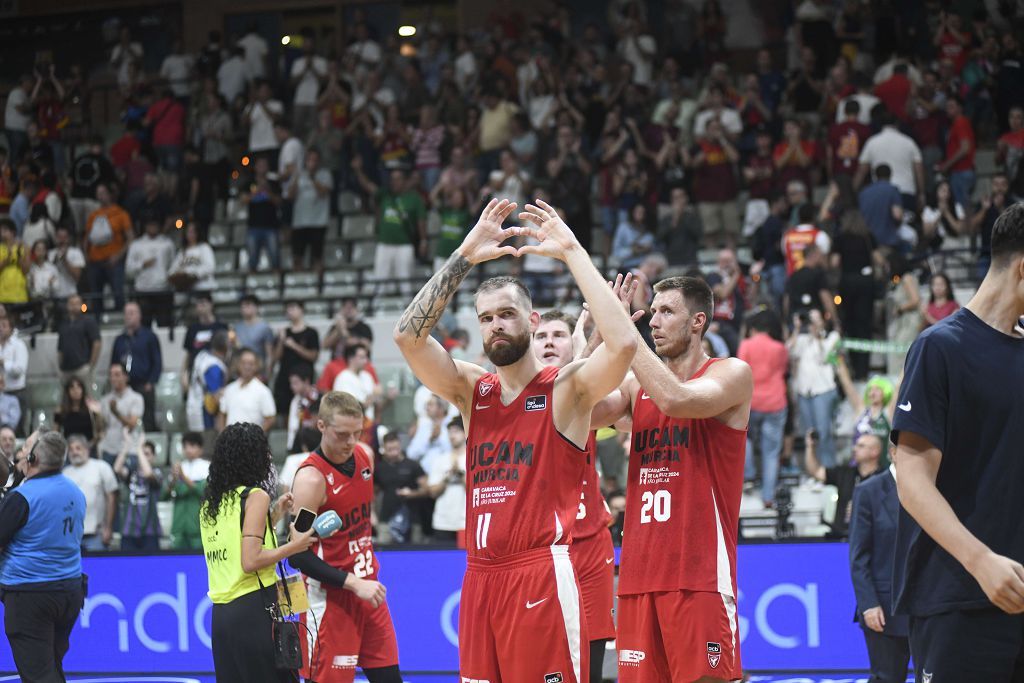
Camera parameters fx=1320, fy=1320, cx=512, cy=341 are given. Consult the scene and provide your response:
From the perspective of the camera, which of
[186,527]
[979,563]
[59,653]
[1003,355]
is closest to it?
[979,563]

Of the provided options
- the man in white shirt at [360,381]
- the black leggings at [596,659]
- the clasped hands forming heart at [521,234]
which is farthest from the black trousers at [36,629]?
the man in white shirt at [360,381]

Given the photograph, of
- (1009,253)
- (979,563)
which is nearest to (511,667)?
(979,563)

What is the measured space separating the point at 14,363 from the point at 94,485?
3520mm

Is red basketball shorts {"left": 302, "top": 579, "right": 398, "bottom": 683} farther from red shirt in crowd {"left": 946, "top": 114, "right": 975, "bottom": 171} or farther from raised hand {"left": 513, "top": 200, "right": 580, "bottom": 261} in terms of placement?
A: red shirt in crowd {"left": 946, "top": 114, "right": 975, "bottom": 171}

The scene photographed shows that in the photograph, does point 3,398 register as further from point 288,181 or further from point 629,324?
point 629,324

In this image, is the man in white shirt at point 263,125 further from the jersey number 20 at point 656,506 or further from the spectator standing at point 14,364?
the jersey number 20 at point 656,506

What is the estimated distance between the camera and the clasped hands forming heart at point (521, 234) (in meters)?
5.64

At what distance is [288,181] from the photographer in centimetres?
2083

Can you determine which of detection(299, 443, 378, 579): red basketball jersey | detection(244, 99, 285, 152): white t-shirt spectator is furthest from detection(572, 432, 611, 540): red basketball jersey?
detection(244, 99, 285, 152): white t-shirt spectator

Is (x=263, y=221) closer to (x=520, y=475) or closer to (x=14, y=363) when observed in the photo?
(x=14, y=363)

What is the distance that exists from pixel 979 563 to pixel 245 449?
4732 mm

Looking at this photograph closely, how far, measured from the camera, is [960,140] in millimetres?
18141

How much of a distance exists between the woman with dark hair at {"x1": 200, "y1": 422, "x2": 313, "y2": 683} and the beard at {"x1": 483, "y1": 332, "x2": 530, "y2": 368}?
2380mm

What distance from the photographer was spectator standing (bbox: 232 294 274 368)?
17594 millimetres
